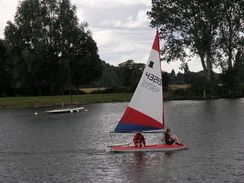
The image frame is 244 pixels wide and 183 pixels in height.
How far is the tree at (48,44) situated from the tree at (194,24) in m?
21.1

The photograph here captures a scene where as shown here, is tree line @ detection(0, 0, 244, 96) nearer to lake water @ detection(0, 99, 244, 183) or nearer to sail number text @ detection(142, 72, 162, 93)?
lake water @ detection(0, 99, 244, 183)

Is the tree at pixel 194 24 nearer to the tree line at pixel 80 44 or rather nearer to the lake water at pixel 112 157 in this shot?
the tree line at pixel 80 44

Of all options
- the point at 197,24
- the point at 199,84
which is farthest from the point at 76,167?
the point at 199,84

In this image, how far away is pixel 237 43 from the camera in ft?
277

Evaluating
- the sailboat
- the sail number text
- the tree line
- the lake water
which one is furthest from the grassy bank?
the sail number text

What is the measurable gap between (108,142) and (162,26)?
58525mm

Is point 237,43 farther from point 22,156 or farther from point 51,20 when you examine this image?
point 22,156

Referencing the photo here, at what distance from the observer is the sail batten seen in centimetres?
2716

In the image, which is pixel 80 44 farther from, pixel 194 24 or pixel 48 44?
pixel 194 24

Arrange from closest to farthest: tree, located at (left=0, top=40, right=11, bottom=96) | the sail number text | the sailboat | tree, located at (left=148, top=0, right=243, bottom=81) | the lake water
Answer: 1. the lake water
2. the sail number text
3. the sailboat
4. tree, located at (left=148, top=0, right=243, bottom=81)
5. tree, located at (left=0, top=40, right=11, bottom=96)

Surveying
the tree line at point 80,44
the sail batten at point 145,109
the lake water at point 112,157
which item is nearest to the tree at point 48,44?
the tree line at point 80,44

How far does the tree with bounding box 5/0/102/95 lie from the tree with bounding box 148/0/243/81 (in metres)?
21.1

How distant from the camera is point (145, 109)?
27.4 metres

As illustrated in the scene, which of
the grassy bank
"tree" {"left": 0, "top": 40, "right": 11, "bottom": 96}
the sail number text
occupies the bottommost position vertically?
the grassy bank
